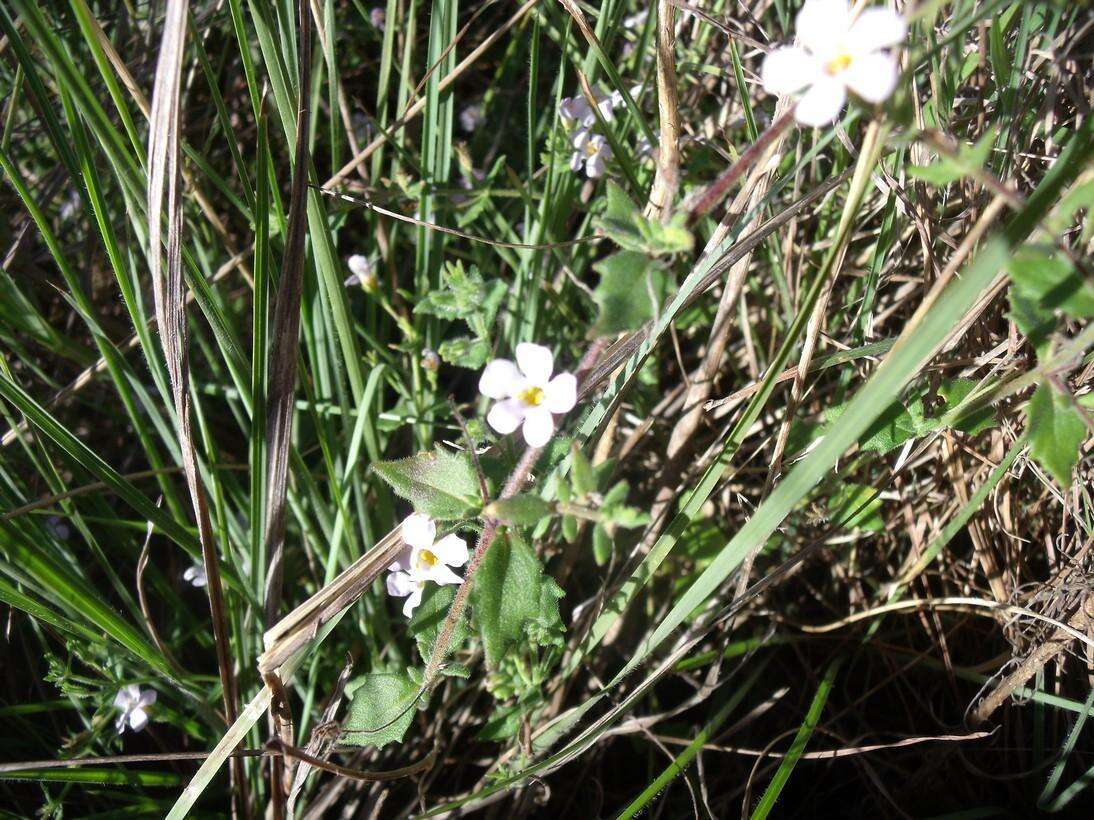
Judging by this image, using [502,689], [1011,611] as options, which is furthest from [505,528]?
[1011,611]

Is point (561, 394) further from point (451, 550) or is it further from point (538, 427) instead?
point (451, 550)

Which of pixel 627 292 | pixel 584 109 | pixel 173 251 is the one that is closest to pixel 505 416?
pixel 627 292

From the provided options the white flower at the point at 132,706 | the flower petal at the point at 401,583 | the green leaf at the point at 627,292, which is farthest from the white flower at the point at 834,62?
the white flower at the point at 132,706

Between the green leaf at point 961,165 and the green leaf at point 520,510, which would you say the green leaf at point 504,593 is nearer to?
the green leaf at point 520,510

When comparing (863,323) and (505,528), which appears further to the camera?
(863,323)

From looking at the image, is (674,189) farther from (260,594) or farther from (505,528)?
(260,594)

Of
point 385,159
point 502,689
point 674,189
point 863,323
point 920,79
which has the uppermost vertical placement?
point 920,79

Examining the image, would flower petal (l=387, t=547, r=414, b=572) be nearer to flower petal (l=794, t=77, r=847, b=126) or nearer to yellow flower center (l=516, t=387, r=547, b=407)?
yellow flower center (l=516, t=387, r=547, b=407)
